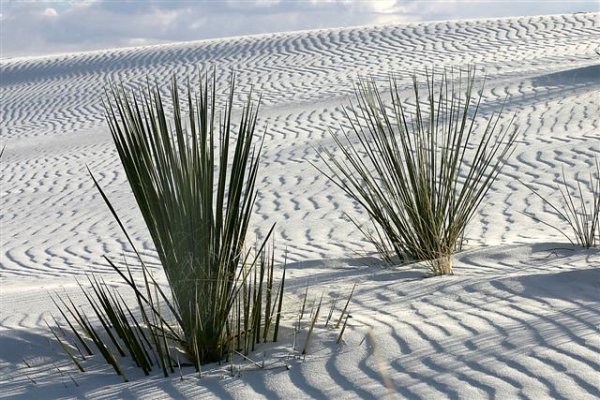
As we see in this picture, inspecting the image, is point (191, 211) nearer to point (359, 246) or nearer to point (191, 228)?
point (191, 228)

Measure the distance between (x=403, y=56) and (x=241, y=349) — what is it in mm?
18211

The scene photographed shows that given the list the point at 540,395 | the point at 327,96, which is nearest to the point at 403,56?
the point at 327,96

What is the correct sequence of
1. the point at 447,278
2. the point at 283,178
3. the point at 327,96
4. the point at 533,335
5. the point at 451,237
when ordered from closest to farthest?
1. the point at 533,335
2. the point at 447,278
3. the point at 451,237
4. the point at 283,178
5. the point at 327,96

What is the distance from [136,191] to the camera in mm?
4164

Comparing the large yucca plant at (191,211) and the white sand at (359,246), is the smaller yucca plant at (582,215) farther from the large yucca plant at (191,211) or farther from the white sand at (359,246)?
the large yucca plant at (191,211)

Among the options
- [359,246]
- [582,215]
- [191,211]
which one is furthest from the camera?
[359,246]

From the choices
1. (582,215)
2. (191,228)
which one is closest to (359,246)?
(582,215)

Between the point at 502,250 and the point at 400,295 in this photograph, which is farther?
the point at 502,250

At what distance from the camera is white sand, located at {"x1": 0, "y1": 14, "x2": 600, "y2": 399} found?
4.04 metres

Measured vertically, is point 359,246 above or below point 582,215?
below

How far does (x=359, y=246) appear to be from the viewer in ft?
24.6

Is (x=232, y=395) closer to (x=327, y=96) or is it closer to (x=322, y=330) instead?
(x=322, y=330)

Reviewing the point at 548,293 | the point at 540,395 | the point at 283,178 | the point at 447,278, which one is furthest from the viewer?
the point at 283,178

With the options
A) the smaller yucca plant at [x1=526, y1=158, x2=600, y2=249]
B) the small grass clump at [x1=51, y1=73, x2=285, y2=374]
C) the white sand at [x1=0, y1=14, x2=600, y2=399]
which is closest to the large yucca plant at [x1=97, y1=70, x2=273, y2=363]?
the small grass clump at [x1=51, y1=73, x2=285, y2=374]
